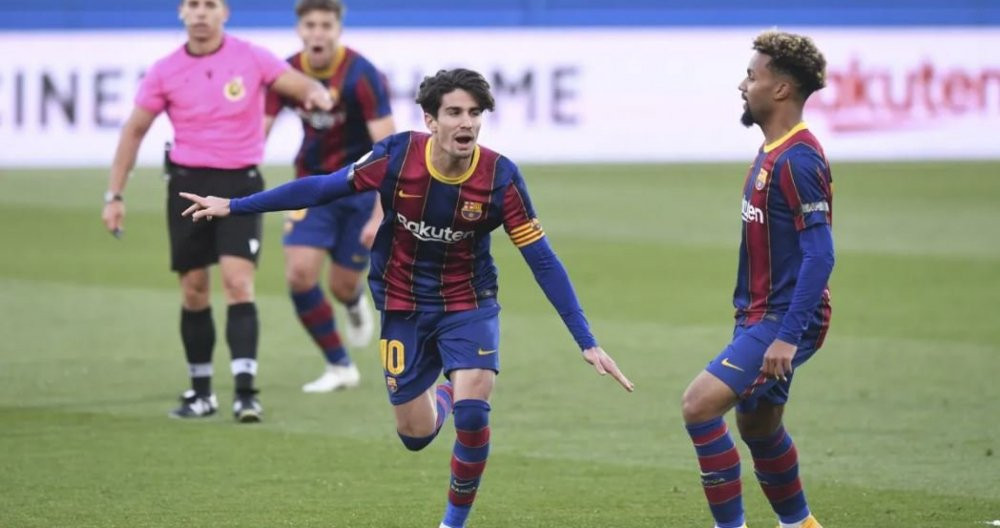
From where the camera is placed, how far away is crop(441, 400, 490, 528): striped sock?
7.11 metres

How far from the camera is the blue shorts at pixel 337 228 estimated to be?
36.8 ft

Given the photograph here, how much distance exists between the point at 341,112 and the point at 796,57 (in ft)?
16.0

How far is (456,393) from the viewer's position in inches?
285

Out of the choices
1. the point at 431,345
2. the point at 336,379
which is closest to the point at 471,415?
the point at 431,345

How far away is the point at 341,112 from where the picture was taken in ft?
37.0

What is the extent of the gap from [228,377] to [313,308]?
0.84m

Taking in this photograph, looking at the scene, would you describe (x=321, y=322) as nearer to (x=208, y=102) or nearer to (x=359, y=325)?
(x=359, y=325)

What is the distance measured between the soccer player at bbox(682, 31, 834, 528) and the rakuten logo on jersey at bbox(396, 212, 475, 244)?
1151 millimetres

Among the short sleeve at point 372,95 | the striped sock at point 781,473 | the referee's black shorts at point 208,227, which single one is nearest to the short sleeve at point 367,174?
the striped sock at point 781,473

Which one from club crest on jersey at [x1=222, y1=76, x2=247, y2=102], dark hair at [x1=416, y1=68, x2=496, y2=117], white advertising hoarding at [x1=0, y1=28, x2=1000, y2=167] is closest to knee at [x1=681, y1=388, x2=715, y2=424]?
dark hair at [x1=416, y1=68, x2=496, y2=117]

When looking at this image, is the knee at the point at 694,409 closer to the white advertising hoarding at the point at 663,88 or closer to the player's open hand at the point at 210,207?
the player's open hand at the point at 210,207

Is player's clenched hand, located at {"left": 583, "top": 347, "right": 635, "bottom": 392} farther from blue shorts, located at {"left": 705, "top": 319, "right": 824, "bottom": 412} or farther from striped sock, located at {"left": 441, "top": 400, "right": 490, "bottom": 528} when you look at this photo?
striped sock, located at {"left": 441, "top": 400, "right": 490, "bottom": 528}

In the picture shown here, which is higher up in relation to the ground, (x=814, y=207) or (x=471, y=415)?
(x=814, y=207)

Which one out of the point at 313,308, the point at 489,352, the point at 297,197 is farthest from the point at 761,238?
the point at 313,308
